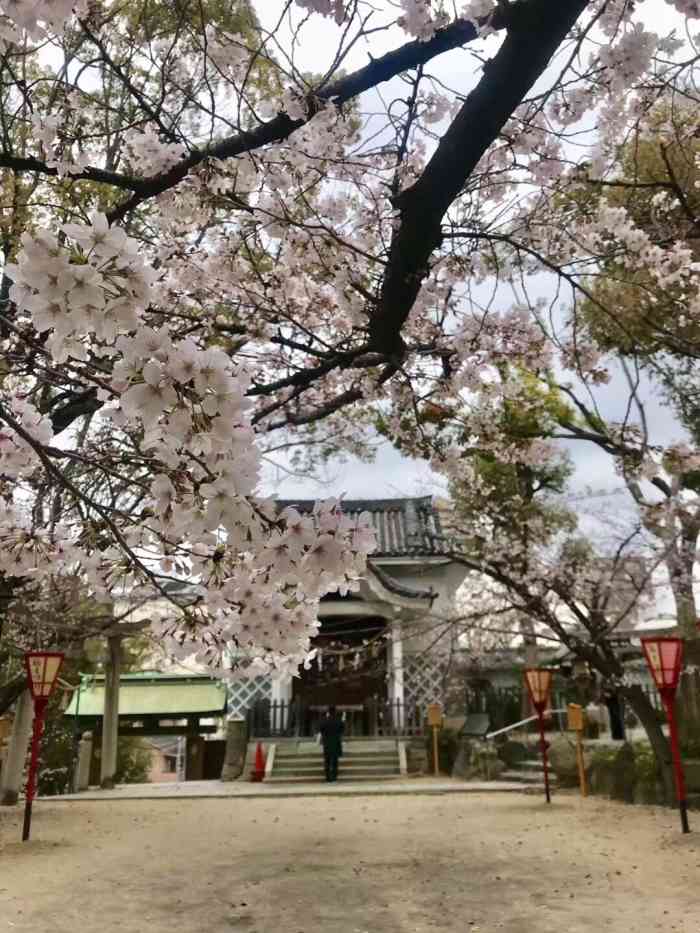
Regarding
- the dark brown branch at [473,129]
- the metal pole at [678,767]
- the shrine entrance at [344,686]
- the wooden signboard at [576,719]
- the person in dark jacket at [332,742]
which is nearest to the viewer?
the dark brown branch at [473,129]

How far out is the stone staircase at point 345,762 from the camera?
36.4 feet

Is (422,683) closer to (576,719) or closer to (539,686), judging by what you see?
(576,719)

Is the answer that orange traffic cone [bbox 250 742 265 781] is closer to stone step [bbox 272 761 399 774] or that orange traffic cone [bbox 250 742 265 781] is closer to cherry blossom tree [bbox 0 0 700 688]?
stone step [bbox 272 761 399 774]

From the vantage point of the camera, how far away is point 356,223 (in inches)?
169

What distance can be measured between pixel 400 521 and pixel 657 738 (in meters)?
9.92

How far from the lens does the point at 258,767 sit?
1141 cm

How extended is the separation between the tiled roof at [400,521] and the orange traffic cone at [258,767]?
14.9 feet

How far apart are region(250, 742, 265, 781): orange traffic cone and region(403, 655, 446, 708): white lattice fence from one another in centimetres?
311

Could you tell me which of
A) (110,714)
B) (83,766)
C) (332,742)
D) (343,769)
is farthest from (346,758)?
(83,766)

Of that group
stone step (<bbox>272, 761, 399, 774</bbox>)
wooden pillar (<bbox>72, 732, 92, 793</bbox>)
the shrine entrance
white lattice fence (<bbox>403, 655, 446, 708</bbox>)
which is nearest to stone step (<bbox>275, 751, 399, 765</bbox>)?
stone step (<bbox>272, 761, 399, 774</bbox>)

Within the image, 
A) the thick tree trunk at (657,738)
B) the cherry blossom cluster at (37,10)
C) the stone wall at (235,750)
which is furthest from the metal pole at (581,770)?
the cherry blossom cluster at (37,10)

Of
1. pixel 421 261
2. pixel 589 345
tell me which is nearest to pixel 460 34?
pixel 421 261

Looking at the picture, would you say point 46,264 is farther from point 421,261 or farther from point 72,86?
point 72,86

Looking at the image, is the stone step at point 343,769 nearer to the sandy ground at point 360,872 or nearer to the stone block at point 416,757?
the stone block at point 416,757
